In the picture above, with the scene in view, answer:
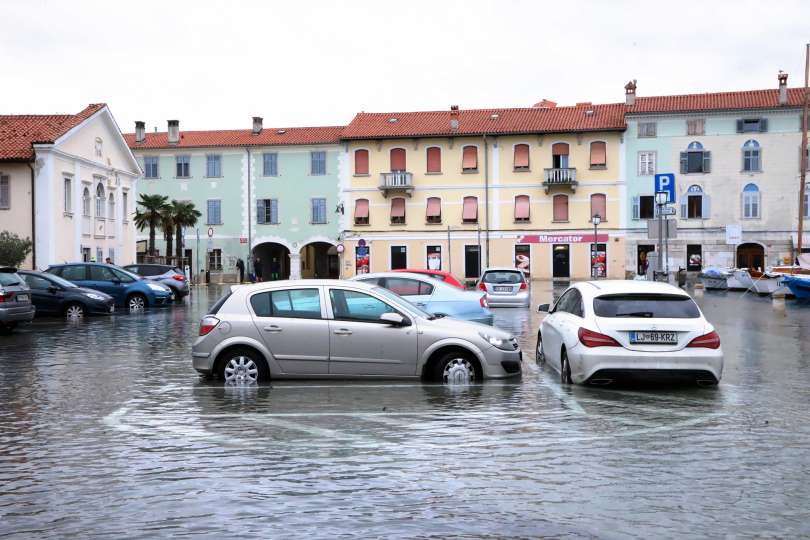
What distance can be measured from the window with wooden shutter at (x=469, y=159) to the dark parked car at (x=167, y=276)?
31.0 meters

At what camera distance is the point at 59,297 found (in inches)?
1037

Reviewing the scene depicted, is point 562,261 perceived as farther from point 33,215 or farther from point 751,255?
point 33,215

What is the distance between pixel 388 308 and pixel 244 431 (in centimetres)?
341

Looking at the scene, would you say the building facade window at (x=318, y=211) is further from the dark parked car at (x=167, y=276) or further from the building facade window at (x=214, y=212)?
the dark parked car at (x=167, y=276)

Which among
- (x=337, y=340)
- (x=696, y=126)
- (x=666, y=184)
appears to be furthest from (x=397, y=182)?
(x=337, y=340)

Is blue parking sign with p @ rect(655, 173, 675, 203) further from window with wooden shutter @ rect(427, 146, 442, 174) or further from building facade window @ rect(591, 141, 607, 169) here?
window with wooden shutter @ rect(427, 146, 442, 174)

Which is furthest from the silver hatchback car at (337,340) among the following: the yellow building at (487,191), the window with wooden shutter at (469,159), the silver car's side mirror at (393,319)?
the window with wooden shutter at (469,159)

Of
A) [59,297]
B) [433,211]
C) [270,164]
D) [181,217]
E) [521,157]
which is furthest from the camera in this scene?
[270,164]

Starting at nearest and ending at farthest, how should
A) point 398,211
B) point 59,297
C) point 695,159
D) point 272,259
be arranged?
point 59,297, point 695,159, point 398,211, point 272,259

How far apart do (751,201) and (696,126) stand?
20.0ft

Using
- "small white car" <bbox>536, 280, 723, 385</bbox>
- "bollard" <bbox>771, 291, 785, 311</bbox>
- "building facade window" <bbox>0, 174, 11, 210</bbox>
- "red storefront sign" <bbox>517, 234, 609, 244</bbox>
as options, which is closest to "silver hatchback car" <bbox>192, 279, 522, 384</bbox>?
"small white car" <bbox>536, 280, 723, 385</bbox>

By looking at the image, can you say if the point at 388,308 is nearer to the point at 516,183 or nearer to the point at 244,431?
the point at 244,431

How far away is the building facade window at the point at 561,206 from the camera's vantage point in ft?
208

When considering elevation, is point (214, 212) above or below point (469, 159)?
below
